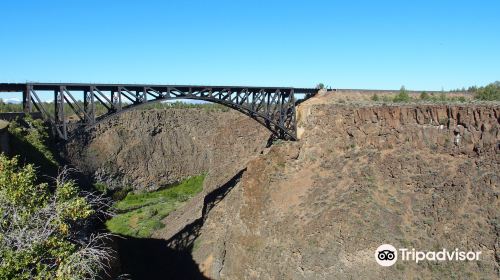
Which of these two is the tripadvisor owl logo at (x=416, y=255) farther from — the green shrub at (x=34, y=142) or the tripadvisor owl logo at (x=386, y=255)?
the green shrub at (x=34, y=142)

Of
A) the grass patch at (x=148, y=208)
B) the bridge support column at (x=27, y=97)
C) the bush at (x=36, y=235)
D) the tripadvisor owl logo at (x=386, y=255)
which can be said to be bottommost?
the grass patch at (x=148, y=208)

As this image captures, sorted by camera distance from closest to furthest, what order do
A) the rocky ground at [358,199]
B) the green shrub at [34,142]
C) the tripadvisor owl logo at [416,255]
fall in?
the tripadvisor owl logo at [416,255]
the green shrub at [34,142]
the rocky ground at [358,199]

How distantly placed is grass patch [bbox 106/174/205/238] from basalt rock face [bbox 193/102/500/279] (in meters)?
7.64

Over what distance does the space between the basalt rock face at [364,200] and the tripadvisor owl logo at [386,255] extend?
0.28m

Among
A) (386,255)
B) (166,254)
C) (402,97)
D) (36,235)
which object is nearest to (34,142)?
(166,254)

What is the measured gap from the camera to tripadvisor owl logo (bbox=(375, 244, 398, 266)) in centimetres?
2472

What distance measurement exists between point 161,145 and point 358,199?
36.8 meters

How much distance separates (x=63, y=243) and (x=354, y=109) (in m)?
25.7

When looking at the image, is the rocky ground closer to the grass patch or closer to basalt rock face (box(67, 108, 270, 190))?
the grass patch

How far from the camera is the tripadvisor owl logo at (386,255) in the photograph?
81.1 feet

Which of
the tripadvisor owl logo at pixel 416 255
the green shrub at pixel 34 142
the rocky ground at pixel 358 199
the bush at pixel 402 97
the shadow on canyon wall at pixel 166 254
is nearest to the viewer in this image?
the tripadvisor owl logo at pixel 416 255

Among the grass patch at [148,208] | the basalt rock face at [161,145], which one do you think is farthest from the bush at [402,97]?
the grass patch at [148,208]

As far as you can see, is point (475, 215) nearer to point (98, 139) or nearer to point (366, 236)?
point (366, 236)

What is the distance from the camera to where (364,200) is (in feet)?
93.2
